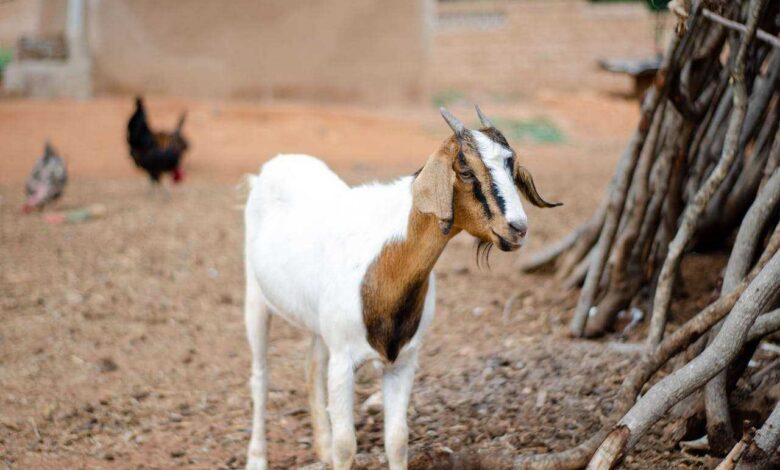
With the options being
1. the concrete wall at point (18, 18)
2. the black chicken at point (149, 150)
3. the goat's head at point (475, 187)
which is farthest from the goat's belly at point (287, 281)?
the concrete wall at point (18, 18)

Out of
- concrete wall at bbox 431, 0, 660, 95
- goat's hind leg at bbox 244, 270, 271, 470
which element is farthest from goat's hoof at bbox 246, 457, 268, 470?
concrete wall at bbox 431, 0, 660, 95

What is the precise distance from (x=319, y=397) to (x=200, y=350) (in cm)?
185

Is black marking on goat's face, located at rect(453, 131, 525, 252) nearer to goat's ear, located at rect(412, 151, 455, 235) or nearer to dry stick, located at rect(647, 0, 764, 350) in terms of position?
goat's ear, located at rect(412, 151, 455, 235)

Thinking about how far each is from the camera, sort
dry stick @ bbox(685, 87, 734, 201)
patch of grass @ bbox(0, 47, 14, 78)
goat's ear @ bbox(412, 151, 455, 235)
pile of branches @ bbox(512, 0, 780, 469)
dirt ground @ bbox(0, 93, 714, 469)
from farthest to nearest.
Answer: patch of grass @ bbox(0, 47, 14, 78) < dry stick @ bbox(685, 87, 734, 201) < dirt ground @ bbox(0, 93, 714, 469) < pile of branches @ bbox(512, 0, 780, 469) < goat's ear @ bbox(412, 151, 455, 235)

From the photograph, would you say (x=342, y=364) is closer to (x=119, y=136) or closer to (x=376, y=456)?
(x=376, y=456)

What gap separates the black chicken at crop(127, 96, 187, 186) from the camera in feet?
32.3

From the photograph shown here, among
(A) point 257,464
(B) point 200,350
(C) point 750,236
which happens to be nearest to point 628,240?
(C) point 750,236

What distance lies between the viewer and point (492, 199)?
3.29 metres

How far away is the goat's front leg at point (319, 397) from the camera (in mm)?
4488

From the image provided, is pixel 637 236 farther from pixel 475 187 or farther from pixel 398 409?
pixel 475 187

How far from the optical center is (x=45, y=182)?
9.16 meters

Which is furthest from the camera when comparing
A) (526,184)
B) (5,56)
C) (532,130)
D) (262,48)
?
(5,56)

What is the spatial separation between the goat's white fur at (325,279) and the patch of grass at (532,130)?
10.1 meters

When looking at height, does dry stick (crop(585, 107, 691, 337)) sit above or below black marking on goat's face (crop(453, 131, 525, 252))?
below
